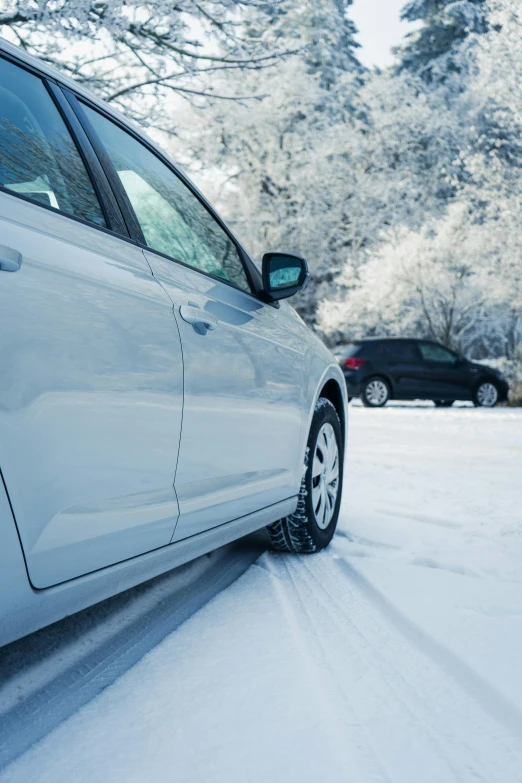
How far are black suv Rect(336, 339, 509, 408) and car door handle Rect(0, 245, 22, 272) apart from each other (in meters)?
14.9

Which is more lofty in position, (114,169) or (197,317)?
(114,169)

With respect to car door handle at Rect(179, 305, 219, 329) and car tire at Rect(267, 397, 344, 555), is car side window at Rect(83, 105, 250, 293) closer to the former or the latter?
car door handle at Rect(179, 305, 219, 329)

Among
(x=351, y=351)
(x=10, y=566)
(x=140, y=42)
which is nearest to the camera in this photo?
(x=10, y=566)

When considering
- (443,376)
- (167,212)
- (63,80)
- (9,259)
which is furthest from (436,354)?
(9,259)

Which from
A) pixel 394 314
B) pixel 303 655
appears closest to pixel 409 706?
pixel 303 655

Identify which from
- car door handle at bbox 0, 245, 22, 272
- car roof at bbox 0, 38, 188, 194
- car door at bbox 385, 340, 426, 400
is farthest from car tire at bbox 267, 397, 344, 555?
car door at bbox 385, 340, 426, 400

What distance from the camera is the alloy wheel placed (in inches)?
151

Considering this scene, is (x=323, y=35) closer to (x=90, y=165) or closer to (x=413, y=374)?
(x=413, y=374)

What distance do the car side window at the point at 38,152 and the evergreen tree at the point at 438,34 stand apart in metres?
38.0

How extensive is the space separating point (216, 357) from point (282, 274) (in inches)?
36.2

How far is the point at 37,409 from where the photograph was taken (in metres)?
1.68

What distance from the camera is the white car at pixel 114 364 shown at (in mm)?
1681

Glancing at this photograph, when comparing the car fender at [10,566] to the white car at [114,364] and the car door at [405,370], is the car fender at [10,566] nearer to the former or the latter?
the white car at [114,364]

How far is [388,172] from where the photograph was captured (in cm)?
3112
